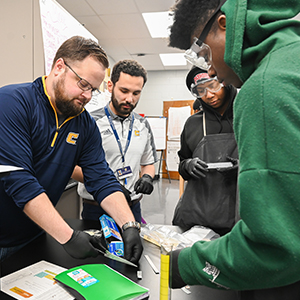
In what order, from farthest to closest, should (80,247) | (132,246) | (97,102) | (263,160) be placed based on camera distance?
1. (97,102)
2. (132,246)
3. (80,247)
4. (263,160)

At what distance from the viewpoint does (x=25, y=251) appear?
3.24 ft

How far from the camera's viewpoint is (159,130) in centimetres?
671

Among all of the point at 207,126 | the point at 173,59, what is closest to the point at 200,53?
the point at 207,126

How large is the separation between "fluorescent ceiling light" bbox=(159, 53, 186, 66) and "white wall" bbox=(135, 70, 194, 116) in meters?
0.62

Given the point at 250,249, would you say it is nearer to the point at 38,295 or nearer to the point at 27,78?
the point at 38,295

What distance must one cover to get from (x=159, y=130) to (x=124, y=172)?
4.98 meters

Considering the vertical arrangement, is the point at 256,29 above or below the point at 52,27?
below

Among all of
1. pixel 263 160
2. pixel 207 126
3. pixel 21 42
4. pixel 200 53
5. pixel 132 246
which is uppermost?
pixel 21 42

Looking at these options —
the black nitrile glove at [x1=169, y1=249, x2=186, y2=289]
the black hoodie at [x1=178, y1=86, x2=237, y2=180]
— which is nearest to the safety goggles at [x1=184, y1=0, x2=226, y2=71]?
the black nitrile glove at [x1=169, y1=249, x2=186, y2=289]

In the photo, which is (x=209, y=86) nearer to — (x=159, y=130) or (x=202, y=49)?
(x=202, y=49)

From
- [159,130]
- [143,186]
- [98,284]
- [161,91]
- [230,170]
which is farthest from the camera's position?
[161,91]

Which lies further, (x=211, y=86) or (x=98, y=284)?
(x=211, y=86)

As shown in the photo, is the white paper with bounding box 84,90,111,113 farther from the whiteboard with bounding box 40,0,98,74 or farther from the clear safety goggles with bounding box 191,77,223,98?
the clear safety goggles with bounding box 191,77,223,98

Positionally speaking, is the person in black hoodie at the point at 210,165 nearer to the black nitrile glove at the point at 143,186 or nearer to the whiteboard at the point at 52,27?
the black nitrile glove at the point at 143,186
